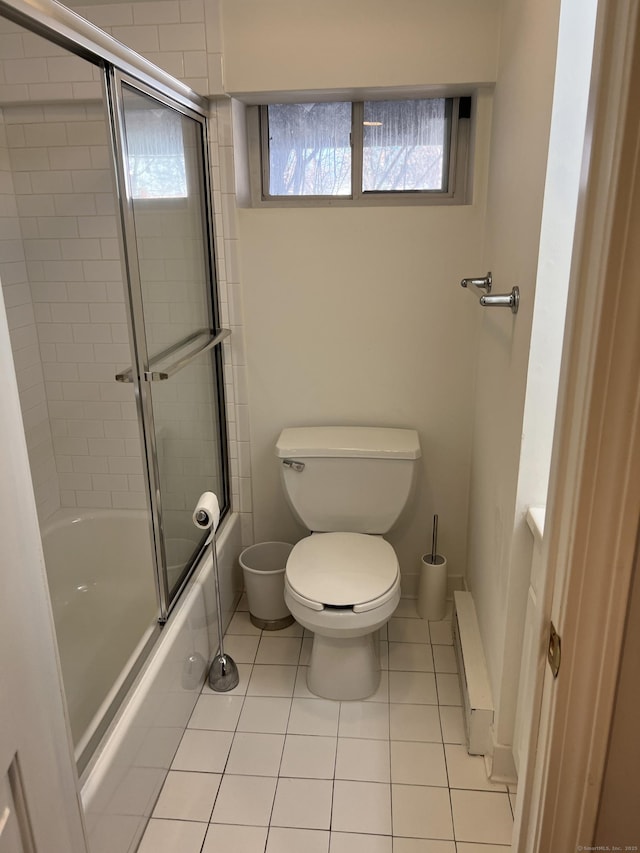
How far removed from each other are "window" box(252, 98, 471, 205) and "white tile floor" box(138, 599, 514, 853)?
65.2 inches

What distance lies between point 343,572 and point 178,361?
84 centimetres

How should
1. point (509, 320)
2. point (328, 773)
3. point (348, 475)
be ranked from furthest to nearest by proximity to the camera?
1. point (348, 475)
2. point (328, 773)
3. point (509, 320)

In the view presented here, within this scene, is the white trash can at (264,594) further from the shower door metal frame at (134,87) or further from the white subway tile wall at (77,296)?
the white subway tile wall at (77,296)

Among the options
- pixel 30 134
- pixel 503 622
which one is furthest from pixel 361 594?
pixel 30 134

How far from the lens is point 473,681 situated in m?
1.94

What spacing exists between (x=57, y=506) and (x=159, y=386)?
904 mm

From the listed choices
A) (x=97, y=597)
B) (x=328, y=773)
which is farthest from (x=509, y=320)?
(x=97, y=597)

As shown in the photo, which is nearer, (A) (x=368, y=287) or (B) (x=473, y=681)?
(B) (x=473, y=681)

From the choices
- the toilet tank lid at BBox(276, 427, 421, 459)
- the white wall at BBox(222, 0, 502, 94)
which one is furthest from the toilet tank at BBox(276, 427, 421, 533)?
the white wall at BBox(222, 0, 502, 94)

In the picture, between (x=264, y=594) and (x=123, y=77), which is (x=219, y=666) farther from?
(x=123, y=77)

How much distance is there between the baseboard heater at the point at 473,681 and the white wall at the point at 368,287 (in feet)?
1.31

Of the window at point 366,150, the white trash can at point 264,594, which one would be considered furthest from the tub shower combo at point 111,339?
the window at point 366,150

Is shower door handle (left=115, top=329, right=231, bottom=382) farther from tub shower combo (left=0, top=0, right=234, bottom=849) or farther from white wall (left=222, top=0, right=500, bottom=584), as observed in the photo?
white wall (left=222, top=0, right=500, bottom=584)

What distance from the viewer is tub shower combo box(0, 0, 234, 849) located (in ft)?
5.89
